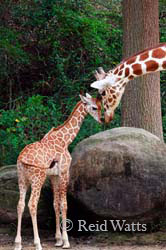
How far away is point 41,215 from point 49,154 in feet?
4.53

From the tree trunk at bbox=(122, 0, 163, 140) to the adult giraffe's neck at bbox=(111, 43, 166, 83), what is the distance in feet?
7.59

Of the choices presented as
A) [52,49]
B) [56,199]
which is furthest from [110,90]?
[52,49]

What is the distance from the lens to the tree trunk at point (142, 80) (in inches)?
376

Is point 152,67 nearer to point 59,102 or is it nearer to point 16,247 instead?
point 16,247

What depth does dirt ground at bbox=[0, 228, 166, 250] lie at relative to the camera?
748 cm

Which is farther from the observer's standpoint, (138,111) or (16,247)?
(138,111)

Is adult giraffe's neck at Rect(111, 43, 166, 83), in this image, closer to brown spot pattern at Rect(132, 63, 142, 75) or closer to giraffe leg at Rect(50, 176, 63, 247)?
brown spot pattern at Rect(132, 63, 142, 75)

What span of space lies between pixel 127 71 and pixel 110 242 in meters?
2.53

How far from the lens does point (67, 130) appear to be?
305 inches

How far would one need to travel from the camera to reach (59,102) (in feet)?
41.1

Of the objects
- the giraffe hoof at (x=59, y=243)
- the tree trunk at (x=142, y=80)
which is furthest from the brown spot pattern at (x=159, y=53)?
the giraffe hoof at (x=59, y=243)

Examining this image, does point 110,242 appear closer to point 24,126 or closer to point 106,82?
point 106,82

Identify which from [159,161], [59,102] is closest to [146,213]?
[159,161]

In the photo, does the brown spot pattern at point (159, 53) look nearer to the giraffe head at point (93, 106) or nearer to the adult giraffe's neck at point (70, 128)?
the giraffe head at point (93, 106)
